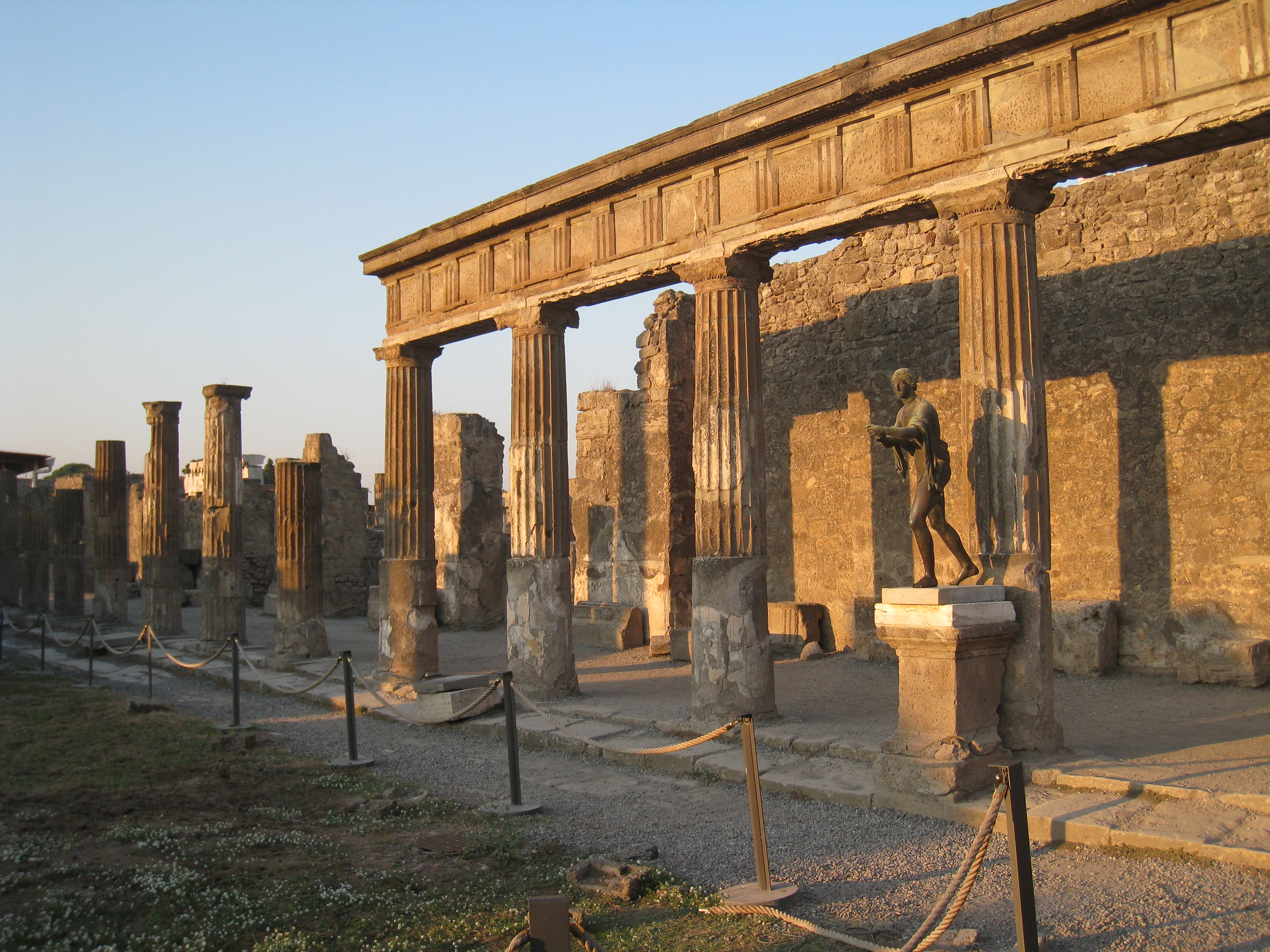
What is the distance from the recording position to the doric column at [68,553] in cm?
2152

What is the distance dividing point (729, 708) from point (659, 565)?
650 cm

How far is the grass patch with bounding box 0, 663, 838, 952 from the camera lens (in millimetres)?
4348

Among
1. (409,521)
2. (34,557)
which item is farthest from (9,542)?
(409,521)

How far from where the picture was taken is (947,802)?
6012 millimetres

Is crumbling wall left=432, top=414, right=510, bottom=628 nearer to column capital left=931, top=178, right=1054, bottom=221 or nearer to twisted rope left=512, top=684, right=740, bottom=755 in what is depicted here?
twisted rope left=512, top=684, right=740, bottom=755

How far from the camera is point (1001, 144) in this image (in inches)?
273

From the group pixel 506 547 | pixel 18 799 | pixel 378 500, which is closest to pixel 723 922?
pixel 18 799

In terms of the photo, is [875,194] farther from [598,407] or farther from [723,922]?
[598,407]

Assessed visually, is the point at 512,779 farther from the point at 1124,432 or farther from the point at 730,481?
the point at 1124,432

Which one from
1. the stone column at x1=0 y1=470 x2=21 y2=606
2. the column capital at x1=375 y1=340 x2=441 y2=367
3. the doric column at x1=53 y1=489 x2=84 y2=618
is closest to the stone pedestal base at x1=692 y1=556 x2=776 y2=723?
the column capital at x1=375 y1=340 x2=441 y2=367

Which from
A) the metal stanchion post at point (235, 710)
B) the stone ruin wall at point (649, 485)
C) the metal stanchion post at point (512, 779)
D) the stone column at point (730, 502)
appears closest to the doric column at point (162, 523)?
the stone ruin wall at point (649, 485)

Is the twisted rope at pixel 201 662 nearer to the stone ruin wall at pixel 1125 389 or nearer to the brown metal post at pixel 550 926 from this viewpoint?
the stone ruin wall at pixel 1125 389

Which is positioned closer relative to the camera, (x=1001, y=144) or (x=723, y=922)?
(x=723, y=922)

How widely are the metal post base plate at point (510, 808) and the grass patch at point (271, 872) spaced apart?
0.06 m
